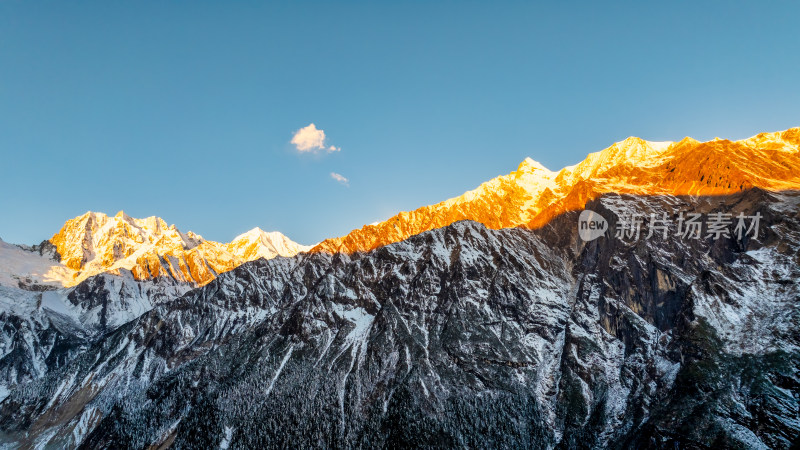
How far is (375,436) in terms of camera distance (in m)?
162

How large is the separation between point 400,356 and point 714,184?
146 metres

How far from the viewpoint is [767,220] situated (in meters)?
158

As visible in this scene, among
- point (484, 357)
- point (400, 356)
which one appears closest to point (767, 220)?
point (484, 357)

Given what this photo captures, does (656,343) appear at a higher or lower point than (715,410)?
higher

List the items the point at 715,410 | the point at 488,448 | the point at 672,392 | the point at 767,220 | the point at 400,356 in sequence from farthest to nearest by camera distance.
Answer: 1. the point at 400,356
2. the point at 767,220
3. the point at 488,448
4. the point at 672,392
5. the point at 715,410

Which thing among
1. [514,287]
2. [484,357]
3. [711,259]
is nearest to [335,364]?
[484,357]

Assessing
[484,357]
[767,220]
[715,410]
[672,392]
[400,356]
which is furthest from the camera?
[400,356]

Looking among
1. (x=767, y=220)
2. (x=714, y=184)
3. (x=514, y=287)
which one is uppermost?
(x=714, y=184)

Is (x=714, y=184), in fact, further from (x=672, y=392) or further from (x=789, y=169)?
(x=672, y=392)

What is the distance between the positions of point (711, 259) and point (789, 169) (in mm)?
67049

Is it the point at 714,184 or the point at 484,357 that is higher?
the point at 714,184

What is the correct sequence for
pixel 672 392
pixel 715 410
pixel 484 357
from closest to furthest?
pixel 715 410 < pixel 672 392 < pixel 484 357

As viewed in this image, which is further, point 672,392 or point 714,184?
point 714,184

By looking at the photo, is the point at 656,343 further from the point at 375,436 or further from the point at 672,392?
the point at 375,436
